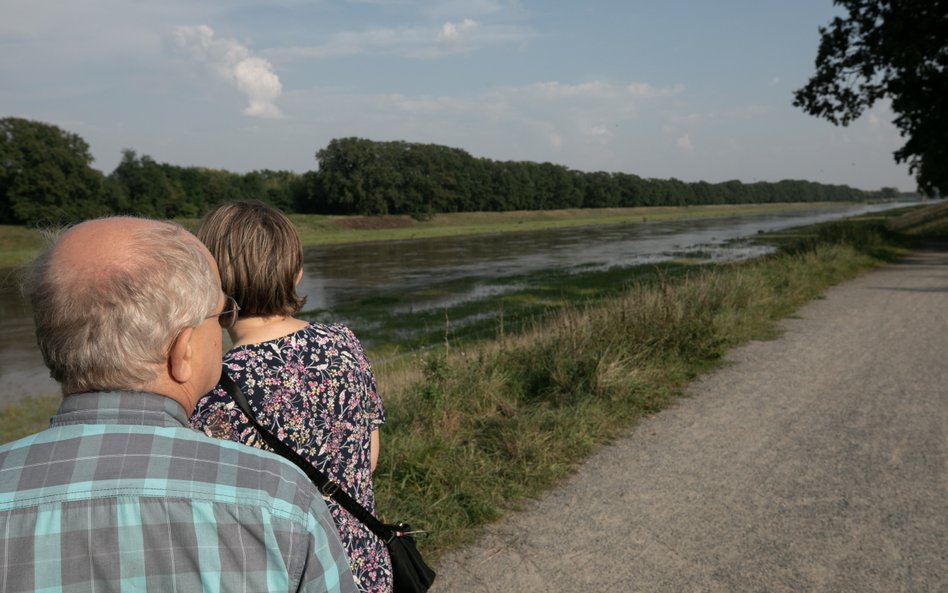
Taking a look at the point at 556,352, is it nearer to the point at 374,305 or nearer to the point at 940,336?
the point at 940,336

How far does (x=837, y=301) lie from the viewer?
13.4 metres

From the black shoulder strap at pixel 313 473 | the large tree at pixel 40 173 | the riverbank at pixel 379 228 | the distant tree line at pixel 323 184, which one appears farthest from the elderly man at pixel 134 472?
the large tree at pixel 40 173

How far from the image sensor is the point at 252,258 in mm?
2166

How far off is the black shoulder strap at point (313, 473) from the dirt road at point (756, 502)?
169cm

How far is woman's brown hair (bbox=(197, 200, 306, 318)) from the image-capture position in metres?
2.16

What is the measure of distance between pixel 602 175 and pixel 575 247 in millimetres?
98110

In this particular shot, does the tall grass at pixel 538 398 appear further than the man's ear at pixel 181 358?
Yes

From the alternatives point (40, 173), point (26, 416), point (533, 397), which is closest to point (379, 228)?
point (40, 173)

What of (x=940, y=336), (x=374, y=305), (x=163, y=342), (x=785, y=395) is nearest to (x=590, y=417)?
(x=785, y=395)

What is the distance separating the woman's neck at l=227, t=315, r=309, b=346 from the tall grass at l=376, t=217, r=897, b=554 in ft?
7.87

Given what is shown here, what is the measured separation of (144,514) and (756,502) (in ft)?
14.4

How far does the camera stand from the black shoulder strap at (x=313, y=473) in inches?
79.4

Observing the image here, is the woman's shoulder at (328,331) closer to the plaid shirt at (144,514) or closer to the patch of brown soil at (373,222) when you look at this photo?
the plaid shirt at (144,514)

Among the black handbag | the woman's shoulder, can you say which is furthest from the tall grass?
the woman's shoulder
